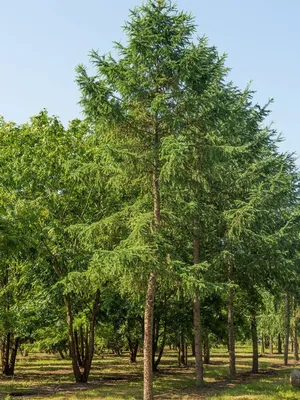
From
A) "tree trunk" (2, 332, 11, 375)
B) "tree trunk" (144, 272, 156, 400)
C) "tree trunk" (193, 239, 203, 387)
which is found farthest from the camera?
"tree trunk" (2, 332, 11, 375)

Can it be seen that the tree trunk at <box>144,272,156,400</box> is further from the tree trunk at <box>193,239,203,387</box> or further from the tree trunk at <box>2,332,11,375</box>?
the tree trunk at <box>2,332,11,375</box>

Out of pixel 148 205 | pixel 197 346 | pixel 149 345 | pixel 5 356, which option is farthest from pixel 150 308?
pixel 5 356

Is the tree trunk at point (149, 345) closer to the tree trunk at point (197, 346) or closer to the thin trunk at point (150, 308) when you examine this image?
the thin trunk at point (150, 308)

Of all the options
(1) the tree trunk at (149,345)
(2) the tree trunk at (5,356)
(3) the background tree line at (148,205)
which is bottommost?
(2) the tree trunk at (5,356)

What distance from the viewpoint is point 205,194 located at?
62.6 feet

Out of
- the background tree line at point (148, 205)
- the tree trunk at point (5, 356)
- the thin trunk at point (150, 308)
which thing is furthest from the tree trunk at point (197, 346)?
the tree trunk at point (5, 356)

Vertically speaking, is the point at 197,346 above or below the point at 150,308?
below

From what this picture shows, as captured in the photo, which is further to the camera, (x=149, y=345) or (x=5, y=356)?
(x=5, y=356)

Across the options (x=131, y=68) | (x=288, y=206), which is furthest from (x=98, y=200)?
(x=288, y=206)

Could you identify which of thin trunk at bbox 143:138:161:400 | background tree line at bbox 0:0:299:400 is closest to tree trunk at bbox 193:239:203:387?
background tree line at bbox 0:0:299:400

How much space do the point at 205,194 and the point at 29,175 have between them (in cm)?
816

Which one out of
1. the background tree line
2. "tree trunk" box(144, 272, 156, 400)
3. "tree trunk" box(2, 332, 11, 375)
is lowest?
"tree trunk" box(2, 332, 11, 375)

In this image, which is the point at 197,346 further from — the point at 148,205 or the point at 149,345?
the point at 148,205

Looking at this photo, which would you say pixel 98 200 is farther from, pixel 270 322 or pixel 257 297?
pixel 270 322
